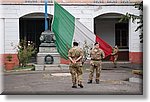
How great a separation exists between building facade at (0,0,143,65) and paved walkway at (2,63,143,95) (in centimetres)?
33

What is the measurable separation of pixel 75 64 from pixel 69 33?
3.06 feet

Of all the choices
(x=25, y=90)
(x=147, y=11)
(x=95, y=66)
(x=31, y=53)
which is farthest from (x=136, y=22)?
(x=31, y=53)

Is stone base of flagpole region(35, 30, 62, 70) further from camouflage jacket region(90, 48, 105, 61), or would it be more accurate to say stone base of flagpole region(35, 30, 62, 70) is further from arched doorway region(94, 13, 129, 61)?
camouflage jacket region(90, 48, 105, 61)

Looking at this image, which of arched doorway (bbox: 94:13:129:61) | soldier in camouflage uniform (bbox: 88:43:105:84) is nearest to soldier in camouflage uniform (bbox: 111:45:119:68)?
arched doorway (bbox: 94:13:129:61)

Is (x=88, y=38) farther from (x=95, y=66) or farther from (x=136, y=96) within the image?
(x=136, y=96)

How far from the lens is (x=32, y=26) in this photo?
7.78 meters

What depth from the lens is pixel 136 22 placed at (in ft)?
20.3

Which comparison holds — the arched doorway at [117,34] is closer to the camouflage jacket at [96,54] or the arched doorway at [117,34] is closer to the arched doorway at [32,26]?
the camouflage jacket at [96,54]

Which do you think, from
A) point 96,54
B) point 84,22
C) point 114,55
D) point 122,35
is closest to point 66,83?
point 96,54

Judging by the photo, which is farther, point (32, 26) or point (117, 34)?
point (32, 26)

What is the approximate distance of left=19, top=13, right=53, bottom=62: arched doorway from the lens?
797 cm

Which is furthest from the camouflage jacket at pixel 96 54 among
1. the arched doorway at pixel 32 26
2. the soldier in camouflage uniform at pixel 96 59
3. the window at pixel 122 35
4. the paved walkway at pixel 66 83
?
the arched doorway at pixel 32 26

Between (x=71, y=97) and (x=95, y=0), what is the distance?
309cm

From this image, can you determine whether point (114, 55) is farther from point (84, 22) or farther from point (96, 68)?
point (84, 22)
